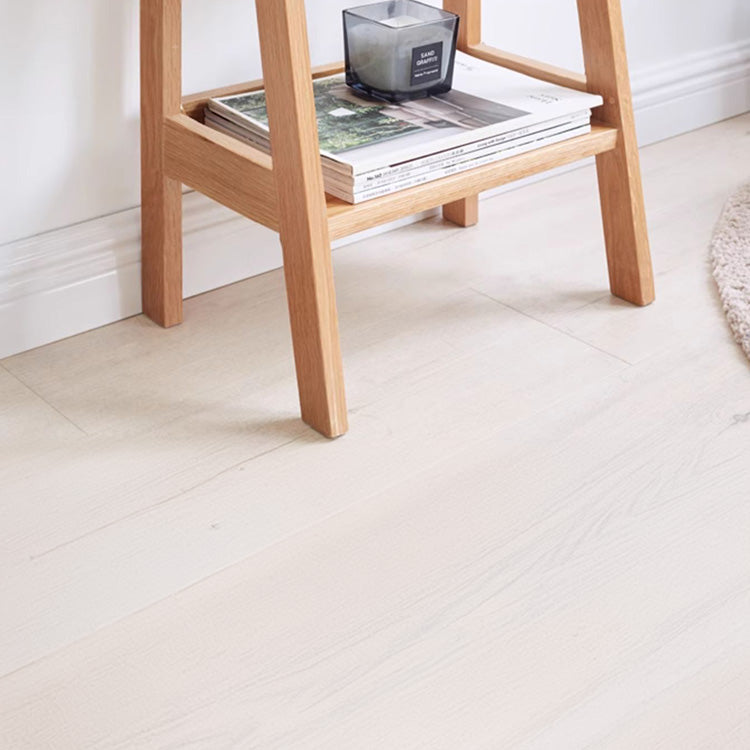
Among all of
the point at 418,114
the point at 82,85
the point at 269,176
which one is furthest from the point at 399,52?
the point at 82,85

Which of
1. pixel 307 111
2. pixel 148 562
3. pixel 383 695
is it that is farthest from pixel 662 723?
pixel 307 111

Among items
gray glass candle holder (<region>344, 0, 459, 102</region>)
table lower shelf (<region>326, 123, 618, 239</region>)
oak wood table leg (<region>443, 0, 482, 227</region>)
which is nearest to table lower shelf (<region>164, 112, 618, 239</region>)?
table lower shelf (<region>326, 123, 618, 239</region>)

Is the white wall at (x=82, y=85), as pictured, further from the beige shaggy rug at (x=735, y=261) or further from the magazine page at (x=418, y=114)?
the beige shaggy rug at (x=735, y=261)

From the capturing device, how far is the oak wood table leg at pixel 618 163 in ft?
4.05

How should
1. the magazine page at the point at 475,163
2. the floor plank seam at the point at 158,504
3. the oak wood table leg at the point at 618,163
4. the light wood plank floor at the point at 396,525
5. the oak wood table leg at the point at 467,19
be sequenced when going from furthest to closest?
the oak wood table leg at the point at 467,19 → the oak wood table leg at the point at 618,163 → the magazine page at the point at 475,163 → the floor plank seam at the point at 158,504 → the light wood plank floor at the point at 396,525

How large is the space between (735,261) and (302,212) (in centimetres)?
65

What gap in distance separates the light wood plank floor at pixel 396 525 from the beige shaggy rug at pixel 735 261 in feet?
0.08

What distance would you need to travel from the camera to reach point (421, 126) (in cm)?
116

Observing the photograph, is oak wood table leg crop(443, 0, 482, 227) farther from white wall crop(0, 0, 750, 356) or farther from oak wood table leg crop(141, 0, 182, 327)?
oak wood table leg crop(141, 0, 182, 327)

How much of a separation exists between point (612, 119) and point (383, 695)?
728 mm

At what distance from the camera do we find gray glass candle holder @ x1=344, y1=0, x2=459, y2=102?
3.87 feet

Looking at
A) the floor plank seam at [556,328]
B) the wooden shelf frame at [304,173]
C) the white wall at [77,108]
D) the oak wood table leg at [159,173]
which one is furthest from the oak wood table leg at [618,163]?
the oak wood table leg at [159,173]

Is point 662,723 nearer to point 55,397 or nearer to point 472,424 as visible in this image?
point 472,424

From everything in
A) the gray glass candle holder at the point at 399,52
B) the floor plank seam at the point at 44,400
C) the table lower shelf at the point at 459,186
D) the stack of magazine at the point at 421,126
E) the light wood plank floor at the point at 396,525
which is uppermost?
the gray glass candle holder at the point at 399,52
